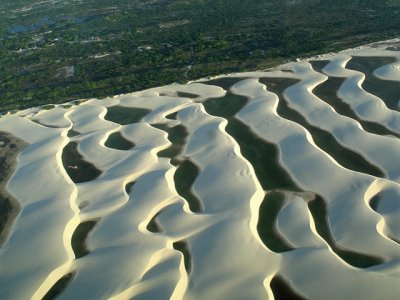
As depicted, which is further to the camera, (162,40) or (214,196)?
(162,40)

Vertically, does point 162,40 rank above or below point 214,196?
below

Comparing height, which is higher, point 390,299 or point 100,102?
point 390,299

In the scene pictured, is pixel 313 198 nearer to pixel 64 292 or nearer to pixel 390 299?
pixel 390 299

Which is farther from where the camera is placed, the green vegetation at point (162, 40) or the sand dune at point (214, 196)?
the green vegetation at point (162, 40)

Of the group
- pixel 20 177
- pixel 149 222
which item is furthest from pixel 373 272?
pixel 20 177
